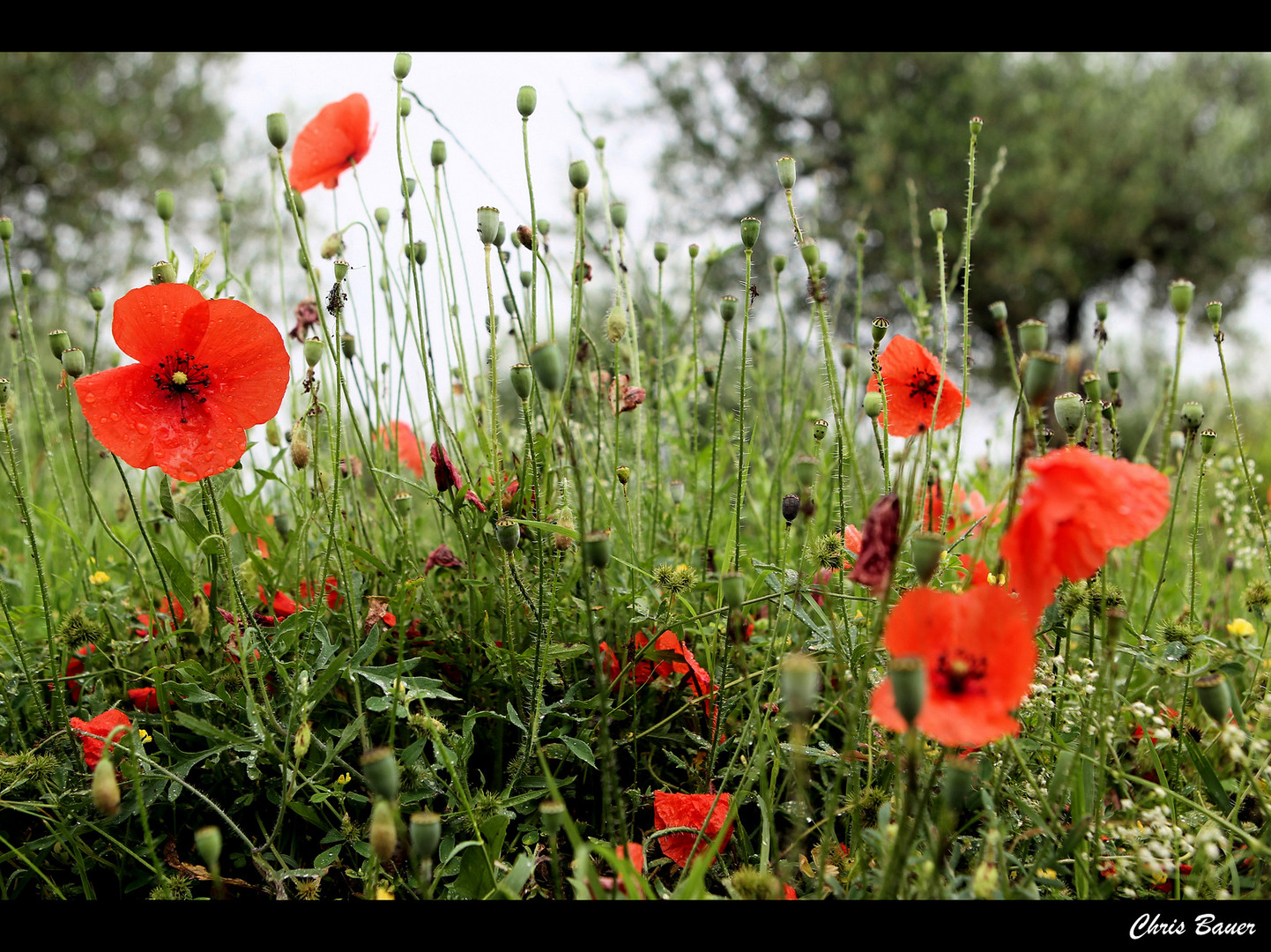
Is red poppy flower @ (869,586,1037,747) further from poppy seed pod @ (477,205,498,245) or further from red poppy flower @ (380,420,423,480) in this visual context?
red poppy flower @ (380,420,423,480)

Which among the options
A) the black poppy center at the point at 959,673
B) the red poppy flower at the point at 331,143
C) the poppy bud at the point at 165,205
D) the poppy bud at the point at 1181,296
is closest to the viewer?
the black poppy center at the point at 959,673

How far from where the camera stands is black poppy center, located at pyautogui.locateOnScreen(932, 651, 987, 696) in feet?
2.37

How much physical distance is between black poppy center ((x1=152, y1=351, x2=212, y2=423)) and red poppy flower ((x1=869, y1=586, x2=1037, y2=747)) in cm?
89

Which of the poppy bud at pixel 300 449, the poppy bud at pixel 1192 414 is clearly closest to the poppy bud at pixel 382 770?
the poppy bud at pixel 300 449

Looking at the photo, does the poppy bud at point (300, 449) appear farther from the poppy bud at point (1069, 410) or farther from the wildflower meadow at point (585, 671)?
the poppy bud at point (1069, 410)

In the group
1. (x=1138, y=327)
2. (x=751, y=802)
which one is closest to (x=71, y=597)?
(x=751, y=802)

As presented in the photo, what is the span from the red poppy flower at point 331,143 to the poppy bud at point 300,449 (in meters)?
0.51

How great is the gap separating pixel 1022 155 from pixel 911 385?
39.2 ft

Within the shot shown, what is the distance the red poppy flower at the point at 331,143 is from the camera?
146 centimetres

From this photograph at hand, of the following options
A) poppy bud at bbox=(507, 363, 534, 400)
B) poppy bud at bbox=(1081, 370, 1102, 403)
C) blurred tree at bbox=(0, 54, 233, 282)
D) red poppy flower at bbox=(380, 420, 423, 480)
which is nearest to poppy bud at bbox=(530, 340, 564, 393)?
poppy bud at bbox=(507, 363, 534, 400)

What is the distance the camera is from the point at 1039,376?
0.70 meters

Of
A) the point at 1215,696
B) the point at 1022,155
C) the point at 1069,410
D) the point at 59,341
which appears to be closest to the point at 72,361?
the point at 59,341

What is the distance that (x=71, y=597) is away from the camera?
5.09 ft
